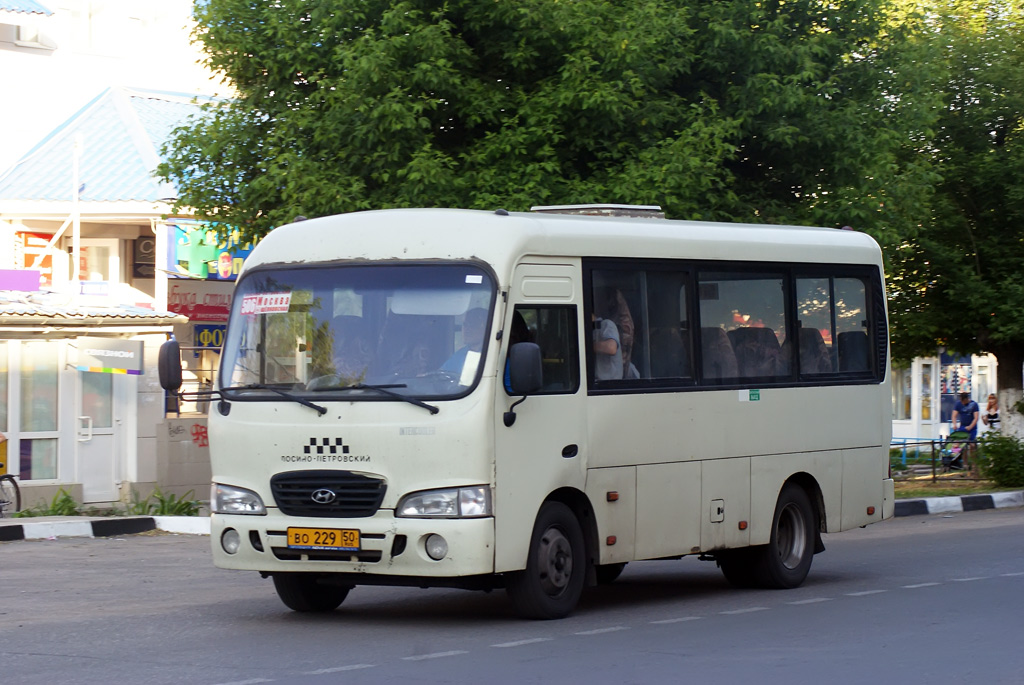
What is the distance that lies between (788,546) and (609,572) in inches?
55.0

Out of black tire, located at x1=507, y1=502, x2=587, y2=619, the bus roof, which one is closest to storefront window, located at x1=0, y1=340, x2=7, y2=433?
the bus roof

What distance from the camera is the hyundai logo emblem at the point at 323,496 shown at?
367 inches

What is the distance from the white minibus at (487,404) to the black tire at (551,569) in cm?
1

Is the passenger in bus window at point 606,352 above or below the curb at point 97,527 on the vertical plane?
above

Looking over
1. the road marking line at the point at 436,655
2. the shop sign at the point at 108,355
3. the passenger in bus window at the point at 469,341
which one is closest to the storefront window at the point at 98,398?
the shop sign at the point at 108,355

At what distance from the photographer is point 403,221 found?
980 cm

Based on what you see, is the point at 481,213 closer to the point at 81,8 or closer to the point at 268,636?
the point at 268,636

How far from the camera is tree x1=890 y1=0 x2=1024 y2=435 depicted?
1005 inches

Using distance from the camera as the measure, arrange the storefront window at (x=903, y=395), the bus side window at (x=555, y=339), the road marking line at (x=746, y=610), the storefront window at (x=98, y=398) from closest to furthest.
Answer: the bus side window at (x=555, y=339) → the road marking line at (x=746, y=610) → the storefront window at (x=98, y=398) → the storefront window at (x=903, y=395)

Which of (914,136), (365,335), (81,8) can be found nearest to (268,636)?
(365,335)

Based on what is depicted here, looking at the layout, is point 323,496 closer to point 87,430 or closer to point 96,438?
point 87,430

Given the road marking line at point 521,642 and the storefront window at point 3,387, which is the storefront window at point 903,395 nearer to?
the storefront window at point 3,387

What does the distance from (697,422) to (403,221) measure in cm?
264

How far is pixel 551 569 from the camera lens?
9.74 metres
